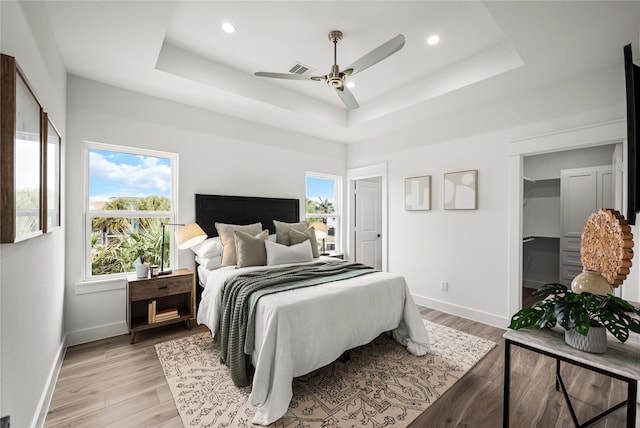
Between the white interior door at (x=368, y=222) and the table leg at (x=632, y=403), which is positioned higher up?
the white interior door at (x=368, y=222)

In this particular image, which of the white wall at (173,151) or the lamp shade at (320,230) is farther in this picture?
the lamp shade at (320,230)

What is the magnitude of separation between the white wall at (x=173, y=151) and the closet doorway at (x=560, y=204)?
379 cm

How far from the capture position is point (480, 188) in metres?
3.51

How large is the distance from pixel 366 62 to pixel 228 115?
2.31 m

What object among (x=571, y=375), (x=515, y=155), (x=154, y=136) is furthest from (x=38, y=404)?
(x=515, y=155)

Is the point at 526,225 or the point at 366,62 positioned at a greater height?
the point at 366,62

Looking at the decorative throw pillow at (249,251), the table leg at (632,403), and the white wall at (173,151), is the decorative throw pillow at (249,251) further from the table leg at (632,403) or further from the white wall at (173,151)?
the table leg at (632,403)

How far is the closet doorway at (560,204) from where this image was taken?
4.23m

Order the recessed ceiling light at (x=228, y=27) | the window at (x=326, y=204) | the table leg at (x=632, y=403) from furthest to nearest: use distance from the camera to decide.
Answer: the window at (x=326, y=204) < the recessed ceiling light at (x=228, y=27) < the table leg at (x=632, y=403)

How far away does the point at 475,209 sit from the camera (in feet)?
11.6

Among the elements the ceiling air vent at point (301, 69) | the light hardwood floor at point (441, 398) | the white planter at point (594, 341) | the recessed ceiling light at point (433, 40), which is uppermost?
the recessed ceiling light at point (433, 40)

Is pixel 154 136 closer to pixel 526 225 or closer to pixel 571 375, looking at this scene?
pixel 571 375

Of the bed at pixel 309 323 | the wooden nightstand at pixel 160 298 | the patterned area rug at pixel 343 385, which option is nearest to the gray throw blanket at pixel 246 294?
the bed at pixel 309 323

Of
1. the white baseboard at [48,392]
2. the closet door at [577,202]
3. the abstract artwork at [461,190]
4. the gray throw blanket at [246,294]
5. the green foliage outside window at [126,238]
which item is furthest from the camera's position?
the closet door at [577,202]
